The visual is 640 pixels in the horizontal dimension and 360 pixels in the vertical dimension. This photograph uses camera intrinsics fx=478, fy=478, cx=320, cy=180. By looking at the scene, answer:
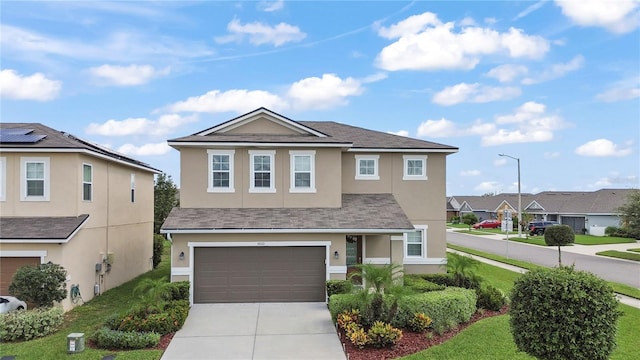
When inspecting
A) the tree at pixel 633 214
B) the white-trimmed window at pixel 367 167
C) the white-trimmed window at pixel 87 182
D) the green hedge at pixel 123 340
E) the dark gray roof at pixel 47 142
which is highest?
the dark gray roof at pixel 47 142

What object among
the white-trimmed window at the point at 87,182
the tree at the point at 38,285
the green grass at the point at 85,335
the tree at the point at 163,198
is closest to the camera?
the green grass at the point at 85,335

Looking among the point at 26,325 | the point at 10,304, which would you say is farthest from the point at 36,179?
the point at 26,325

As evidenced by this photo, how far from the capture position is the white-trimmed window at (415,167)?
20094 millimetres

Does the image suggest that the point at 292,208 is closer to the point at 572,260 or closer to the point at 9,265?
the point at 9,265

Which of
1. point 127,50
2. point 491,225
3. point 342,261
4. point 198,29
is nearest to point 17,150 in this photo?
point 127,50

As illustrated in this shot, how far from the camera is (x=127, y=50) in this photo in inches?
756

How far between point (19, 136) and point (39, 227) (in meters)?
3.44

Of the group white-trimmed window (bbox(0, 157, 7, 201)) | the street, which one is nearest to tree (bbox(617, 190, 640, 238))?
the street

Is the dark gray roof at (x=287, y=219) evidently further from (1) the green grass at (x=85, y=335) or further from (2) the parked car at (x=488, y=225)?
(2) the parked car at (x=488, y=225)

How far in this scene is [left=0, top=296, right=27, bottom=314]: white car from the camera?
13.6 meters

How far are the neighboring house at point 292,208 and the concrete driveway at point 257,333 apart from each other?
3.37ft

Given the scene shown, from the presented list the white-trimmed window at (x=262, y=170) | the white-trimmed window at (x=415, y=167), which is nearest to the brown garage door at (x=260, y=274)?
the white-trimmed window at (x=262, y=170)

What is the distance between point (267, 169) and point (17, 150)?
8256 mm

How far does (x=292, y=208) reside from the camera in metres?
17.5
